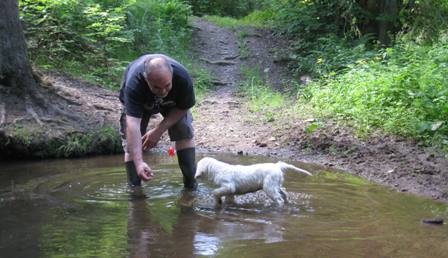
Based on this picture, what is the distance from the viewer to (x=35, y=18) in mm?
13953

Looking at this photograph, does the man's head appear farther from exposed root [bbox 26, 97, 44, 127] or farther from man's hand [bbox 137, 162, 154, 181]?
exposed root [bbox 26, 97, 44, 127]

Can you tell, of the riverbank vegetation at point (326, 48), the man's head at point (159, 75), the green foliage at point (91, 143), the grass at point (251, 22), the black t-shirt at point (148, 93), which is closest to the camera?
the man's head at point (159, 75)

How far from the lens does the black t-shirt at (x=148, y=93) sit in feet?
19.3

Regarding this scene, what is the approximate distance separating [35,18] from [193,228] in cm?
1068

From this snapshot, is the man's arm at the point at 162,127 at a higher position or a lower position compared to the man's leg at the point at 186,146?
higher

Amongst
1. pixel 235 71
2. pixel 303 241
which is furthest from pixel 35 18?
pixel 303 241

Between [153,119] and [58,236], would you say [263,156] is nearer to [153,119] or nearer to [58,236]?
[153,119]

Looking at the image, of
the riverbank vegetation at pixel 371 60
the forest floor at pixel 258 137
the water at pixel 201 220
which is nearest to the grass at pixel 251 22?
the riverbank vegetation at pixel 371 60

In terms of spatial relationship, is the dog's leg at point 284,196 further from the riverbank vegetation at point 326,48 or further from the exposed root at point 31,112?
the exposed root at point 31,112

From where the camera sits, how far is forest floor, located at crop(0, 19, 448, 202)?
7.68 meters

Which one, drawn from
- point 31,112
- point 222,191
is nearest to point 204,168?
point 222,191

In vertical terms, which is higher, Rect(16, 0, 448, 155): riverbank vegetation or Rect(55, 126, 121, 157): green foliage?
Rect(16, 0, 448, 155): riverbank vegetation

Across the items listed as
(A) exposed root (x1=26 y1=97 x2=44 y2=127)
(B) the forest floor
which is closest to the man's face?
(B) the forest floor

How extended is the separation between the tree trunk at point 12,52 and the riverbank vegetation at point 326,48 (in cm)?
346
